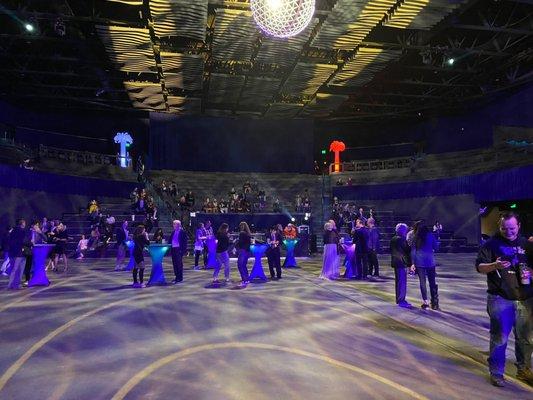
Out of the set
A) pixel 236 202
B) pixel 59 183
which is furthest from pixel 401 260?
pixel 59 183

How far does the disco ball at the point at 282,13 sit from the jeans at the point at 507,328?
6713 millimetres

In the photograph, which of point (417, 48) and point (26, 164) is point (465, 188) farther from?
point (26, 164)

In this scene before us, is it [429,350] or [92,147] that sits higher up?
[92,147]

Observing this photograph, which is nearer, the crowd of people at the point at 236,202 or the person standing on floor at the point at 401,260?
the person standing on floor at the point at 401,260

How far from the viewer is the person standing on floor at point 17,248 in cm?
1042

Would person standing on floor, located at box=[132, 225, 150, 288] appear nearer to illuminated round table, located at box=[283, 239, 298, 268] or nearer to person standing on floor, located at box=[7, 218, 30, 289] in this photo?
person standing on floor, located at box=[7, 218, 30, 289]

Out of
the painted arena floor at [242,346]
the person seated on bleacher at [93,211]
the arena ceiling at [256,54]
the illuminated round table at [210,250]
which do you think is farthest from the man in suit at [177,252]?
the person seated on bleacher at [93,211]

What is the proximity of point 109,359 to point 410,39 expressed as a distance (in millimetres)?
17394

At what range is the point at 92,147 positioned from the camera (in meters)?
31.8

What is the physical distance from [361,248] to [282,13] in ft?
23.0

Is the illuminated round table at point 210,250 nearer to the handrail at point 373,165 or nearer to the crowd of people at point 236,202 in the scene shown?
the crowd of people at point 236,202

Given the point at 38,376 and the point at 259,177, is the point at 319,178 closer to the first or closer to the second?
the point at 259,177

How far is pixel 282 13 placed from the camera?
883 centimetres

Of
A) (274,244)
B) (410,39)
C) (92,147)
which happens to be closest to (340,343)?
(274,244)
